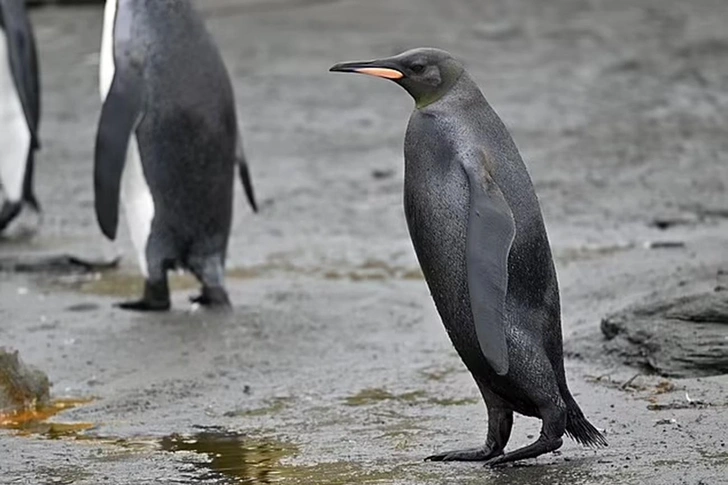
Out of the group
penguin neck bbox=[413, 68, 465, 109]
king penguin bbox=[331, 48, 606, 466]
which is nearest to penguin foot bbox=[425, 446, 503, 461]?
king penguin bbox=[331, 48, 606, 466]

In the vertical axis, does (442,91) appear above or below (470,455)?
above

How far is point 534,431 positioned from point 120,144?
2.79m

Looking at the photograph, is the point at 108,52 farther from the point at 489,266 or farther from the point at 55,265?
the point at 489,266

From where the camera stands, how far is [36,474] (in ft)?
15.3

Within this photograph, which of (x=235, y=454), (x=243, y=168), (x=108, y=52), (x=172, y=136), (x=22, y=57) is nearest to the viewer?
(x=235, y=454)

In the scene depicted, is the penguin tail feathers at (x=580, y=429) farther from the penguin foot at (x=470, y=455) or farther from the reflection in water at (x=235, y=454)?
the reflection in water at (x=235, y=454)

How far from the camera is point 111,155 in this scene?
719 cm

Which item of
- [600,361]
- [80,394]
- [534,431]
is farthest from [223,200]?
[534,431]

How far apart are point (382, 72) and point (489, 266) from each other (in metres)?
0.64

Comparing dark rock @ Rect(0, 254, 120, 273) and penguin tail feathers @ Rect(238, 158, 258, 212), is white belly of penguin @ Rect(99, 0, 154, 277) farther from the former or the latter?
dark rock @ Rect(0, 254, 120, 273)

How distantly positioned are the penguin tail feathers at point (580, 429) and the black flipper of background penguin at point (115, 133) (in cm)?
302

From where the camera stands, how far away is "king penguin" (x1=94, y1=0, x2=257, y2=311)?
738cm

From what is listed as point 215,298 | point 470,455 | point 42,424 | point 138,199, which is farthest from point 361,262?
point 470,455

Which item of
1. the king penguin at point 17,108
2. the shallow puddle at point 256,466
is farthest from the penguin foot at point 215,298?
the king penguin at point 17,108
